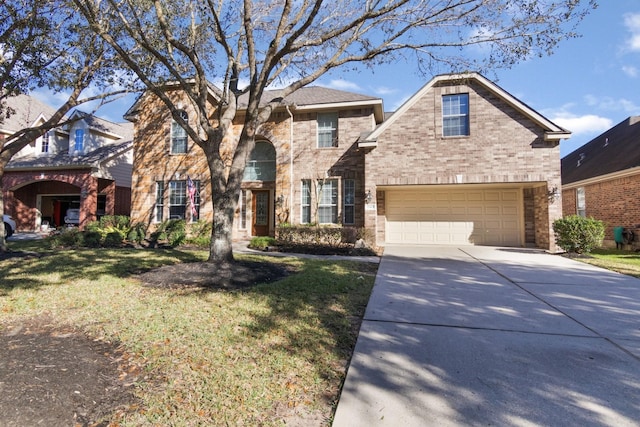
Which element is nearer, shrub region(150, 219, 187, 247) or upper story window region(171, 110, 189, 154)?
shrub region(150, 219, 187, 247)

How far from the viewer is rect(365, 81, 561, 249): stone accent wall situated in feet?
38.0

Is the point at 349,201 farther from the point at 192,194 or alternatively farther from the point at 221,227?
the point at 221,227

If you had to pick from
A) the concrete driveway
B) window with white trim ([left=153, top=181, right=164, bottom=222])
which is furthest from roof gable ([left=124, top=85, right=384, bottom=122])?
the concrete driveway

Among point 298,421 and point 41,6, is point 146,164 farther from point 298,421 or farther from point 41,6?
point 298,421

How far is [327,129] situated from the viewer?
14.3 m

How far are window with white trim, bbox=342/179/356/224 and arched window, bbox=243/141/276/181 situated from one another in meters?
3.58

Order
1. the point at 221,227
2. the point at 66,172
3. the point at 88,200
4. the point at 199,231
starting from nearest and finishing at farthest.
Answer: the point at 221,227 → the point at 199,231 → the point at 88,200 → the point at 66,172

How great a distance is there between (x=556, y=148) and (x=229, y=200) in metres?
11.6

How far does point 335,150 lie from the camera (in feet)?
46.0

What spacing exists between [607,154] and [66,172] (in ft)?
90.6

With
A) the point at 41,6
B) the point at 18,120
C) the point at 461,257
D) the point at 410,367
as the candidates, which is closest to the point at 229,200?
the point at 410,367

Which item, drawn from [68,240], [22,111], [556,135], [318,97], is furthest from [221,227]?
[22,111]

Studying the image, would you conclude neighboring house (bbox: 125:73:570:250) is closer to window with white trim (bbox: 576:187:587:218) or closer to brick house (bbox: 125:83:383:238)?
brick house (bbox: 125:83:383:238)

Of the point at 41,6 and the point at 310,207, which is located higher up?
the point at 41,6
